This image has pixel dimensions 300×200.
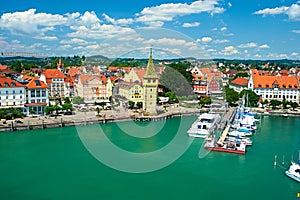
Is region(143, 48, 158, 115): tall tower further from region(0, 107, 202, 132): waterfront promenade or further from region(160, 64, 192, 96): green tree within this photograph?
region(160, 64, 192, 96): green tree

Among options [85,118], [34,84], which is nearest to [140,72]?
[85,118]

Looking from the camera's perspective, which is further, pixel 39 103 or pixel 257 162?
pixel 39 103

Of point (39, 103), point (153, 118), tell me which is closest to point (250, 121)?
point (153, 118)

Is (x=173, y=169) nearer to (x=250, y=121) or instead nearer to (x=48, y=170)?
(x=48, y=170)

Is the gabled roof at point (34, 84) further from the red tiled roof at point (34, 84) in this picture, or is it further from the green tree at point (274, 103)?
the green tree at point (274, 103)

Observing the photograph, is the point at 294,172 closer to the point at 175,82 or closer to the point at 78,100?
the point at 78,100

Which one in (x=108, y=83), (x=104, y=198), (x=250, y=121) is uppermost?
(x=108, y=83)
